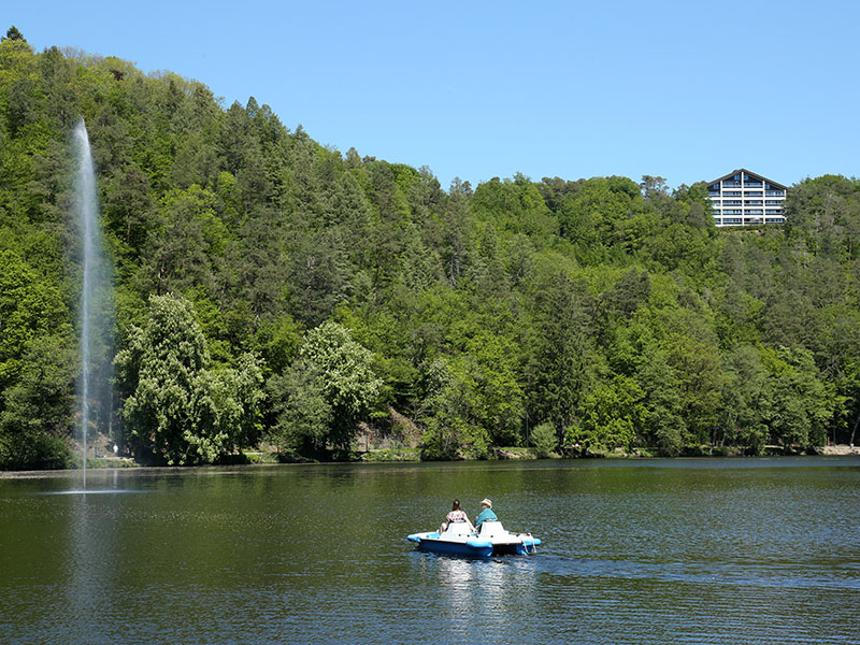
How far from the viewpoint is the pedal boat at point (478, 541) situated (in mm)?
43219

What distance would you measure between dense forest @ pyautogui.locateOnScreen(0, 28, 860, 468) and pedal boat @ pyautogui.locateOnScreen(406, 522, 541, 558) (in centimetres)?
5882

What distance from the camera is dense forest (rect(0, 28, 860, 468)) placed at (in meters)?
103

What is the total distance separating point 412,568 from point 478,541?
11.9ft

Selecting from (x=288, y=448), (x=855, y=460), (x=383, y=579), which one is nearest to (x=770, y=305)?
(x=855, y=460)

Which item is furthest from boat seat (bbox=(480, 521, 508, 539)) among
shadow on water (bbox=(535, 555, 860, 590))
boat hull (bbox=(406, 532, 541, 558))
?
shadow on water (bbox=(535, 555, 860, 590))

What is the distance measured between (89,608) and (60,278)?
8763 centimetres

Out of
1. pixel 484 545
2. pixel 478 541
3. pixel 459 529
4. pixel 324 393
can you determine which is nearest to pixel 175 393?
pixel 324 393

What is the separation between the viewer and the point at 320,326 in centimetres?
12250

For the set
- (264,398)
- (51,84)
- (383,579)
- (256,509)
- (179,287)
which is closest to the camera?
(383,579)

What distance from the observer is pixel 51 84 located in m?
165

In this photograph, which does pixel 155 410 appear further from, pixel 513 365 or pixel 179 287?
pixel 513 365

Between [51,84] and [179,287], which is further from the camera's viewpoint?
[51,84]

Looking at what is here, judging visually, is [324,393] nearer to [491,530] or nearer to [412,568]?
[491,530]

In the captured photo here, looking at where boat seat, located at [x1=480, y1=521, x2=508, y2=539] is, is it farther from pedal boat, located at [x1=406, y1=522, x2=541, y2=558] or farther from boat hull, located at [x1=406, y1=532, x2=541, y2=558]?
boat hull, located at [x1=406, y1=532, x2=541, y2=558]
